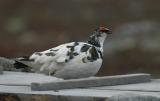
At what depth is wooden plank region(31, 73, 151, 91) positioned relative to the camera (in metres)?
4.51

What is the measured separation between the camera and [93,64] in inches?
190

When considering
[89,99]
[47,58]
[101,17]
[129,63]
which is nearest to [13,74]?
[47,58]

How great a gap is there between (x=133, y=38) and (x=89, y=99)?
4245 mm

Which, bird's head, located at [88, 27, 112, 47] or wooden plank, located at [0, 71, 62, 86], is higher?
bird's head, located at [88, 27, 112, 47]

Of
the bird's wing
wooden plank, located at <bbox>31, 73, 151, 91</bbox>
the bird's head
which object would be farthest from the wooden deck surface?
the bird's head

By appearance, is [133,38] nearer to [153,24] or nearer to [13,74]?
[153,24]

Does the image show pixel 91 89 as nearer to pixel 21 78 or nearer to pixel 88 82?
pixel 88 82

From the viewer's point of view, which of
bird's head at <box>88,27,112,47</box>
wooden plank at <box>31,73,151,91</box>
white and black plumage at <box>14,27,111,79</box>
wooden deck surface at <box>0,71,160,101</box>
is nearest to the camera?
wooden deck surface at <box>0,71,160,101</box>

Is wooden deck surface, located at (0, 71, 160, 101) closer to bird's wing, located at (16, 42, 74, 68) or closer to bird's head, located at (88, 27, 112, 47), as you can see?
bird's wing, located at (16, 42, 74, 68)

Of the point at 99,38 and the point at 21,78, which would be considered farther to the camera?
the point at 21,78

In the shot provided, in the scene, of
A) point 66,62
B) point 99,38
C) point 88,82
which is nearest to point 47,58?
point 66,62

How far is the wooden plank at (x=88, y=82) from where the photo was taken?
177 inches

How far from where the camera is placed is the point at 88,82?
4703 mm

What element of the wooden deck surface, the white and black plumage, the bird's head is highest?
the bird's head
